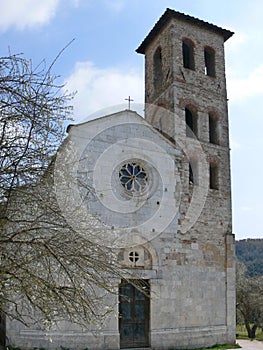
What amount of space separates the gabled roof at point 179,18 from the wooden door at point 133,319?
1013 centimetres

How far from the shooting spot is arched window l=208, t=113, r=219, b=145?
647 inches

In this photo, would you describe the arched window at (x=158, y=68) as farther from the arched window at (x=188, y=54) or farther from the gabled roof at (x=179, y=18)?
the arched window at (x=188, y=54)

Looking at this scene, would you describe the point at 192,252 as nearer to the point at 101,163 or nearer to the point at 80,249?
the point at 101,163

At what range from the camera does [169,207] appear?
14.2 metres

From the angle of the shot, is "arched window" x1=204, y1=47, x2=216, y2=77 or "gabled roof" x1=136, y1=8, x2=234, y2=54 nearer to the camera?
"gabled roof" x1=136, y1=8, x2=234, y2=54

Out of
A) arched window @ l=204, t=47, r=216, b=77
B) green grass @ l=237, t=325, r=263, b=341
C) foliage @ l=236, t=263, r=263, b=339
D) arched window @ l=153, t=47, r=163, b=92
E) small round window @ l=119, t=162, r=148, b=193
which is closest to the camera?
small round window @ l=119, t=162, r=148, b=193

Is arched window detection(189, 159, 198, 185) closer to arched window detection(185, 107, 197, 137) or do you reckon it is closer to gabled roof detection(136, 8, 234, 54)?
arched window detection(185, 107, 197, 137)

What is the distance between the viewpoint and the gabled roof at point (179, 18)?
54.1ft

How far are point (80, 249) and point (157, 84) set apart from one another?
1307cm

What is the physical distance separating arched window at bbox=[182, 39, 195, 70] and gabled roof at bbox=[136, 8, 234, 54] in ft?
2.73

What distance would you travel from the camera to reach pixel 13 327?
11727 mm

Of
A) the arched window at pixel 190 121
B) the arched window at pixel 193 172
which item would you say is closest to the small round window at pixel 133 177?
the arched window at pixel 193 172

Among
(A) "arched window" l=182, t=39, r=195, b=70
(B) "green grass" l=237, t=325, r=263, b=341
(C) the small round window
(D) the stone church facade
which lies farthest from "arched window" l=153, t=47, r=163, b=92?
(B) "green grass" l=237, t=325, r=263, b=341

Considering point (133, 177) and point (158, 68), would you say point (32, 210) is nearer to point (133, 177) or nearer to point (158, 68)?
point (133, 177)
